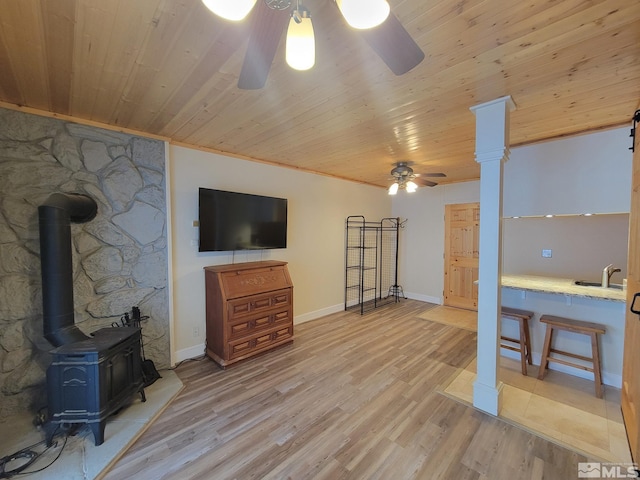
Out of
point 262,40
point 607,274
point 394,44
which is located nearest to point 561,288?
Result: point 607,274

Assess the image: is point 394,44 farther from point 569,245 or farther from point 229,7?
point 569,245

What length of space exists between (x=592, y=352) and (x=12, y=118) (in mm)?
5526

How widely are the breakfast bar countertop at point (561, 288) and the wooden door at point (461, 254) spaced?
1.76m

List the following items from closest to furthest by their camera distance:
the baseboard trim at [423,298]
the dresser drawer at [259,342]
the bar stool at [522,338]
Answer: the bar stool at [522,338] → the dresser drawer at [259,342] → the baseboard trim at [423,298]

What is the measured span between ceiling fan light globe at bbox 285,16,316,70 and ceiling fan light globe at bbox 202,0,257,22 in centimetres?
22

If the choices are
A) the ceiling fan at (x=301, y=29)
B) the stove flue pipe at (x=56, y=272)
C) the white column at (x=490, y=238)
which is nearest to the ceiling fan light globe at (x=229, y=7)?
the ceiling fan at (x=301, y=29)

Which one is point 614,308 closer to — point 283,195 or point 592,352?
point 592,352

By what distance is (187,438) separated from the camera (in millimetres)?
1947

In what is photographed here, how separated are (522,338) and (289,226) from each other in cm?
325

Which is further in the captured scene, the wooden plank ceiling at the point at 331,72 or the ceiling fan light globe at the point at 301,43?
the wooden plank ceiling at the point at 331,72

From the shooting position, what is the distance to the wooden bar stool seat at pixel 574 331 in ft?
8.13

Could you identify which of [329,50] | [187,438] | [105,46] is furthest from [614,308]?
[105,46]

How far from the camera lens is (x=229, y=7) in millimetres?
822

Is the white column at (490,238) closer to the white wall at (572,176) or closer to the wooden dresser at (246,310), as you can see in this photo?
the white wall at (572,176)
